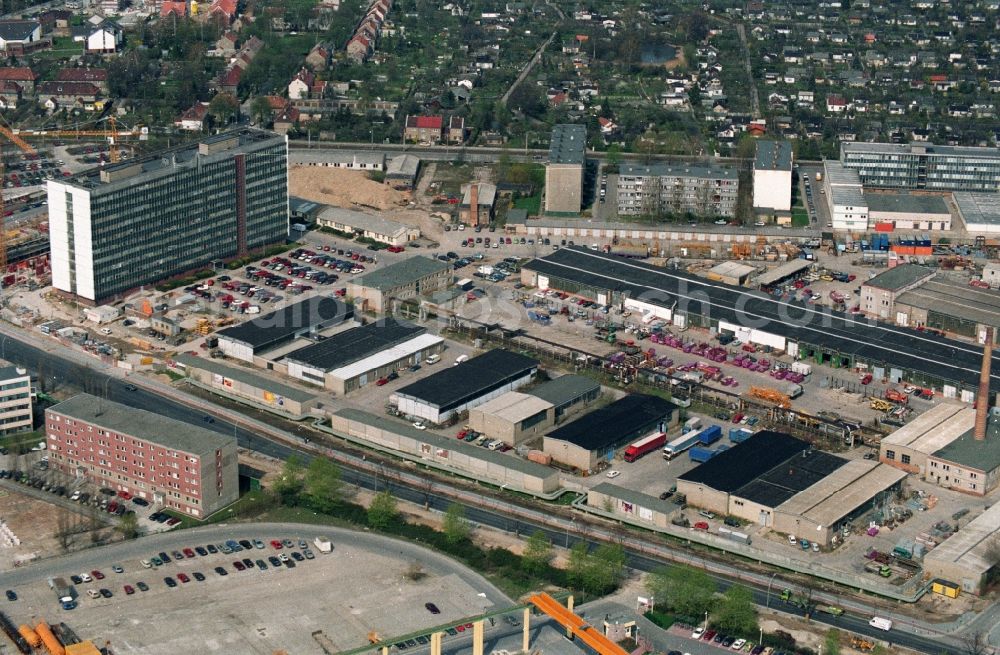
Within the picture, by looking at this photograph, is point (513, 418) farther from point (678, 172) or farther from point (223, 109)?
point (223, 109)

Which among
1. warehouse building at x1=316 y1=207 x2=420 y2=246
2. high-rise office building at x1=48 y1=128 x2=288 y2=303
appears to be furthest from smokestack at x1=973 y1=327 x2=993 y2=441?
high-rise office building at x1=48 y1=128 x2=288 y2=303

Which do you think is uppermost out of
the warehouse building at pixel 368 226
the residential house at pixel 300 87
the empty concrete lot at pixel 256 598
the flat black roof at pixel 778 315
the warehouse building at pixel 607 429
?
the residential house at pixel 300 87

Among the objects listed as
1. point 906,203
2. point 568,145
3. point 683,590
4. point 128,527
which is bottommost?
point 128,527

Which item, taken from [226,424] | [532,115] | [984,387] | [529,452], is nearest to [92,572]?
[226,424]

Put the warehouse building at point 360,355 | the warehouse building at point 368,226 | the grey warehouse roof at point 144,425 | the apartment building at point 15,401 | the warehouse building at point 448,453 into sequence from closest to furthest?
the grey warehouse roof at point 144,425 → the warehouse building at point 448,453 → the apartment building at point 15,401 → the warehouse building at point 360,355 → the warehouse building at point 368,226

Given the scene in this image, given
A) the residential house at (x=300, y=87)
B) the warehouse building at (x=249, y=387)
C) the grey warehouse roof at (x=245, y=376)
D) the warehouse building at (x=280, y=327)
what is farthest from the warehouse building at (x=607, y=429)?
the residential house at (x=300, y=87)

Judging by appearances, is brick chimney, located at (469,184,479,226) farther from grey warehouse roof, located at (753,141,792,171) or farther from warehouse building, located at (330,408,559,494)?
warehouse building, located at (330,408,559,494)

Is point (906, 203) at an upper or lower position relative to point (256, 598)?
upper

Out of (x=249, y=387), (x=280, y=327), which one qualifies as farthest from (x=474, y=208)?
(x=249, y=387)

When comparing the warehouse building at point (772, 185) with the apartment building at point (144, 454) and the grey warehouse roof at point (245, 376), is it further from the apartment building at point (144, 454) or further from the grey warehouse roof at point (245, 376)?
the apartment building at point (144, 454)
